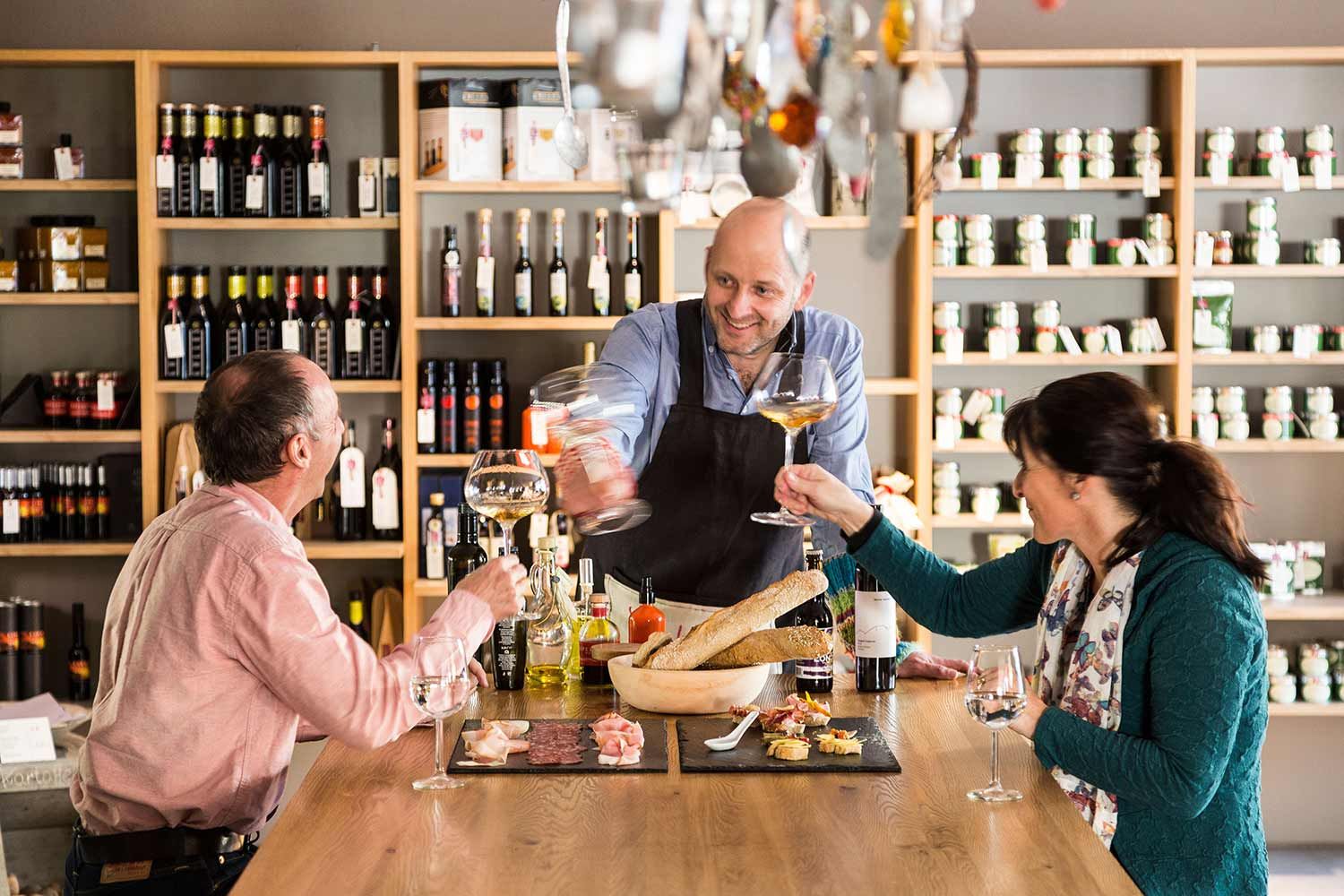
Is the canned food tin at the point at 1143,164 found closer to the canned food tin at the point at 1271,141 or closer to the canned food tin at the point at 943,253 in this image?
the canned food tin at the point at 1271,141

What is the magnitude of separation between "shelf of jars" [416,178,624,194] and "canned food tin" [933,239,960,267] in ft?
3.60

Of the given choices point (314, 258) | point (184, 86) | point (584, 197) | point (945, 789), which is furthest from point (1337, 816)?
point (184, 86)

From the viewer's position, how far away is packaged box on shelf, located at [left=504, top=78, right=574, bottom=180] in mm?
4602

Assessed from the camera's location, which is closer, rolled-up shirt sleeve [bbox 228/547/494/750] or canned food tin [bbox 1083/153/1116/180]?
rolled-up shirt sleeve [bbox 228/547/494/750]

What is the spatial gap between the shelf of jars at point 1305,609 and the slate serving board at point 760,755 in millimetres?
2981

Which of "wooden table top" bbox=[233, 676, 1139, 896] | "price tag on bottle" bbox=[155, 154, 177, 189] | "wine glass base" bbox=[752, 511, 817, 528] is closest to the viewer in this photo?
"wooden table top" bbox=[233, 676, 1139, 896]

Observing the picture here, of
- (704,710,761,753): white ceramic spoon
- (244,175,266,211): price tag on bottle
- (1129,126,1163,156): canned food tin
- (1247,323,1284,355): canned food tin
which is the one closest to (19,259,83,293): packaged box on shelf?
(244,175,266,211): price tag on bottle

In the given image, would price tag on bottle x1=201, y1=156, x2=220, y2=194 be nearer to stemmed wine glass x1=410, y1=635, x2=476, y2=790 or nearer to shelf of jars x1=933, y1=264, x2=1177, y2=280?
shelf of jars x1=933, y1=264, x2=1177, y2=280

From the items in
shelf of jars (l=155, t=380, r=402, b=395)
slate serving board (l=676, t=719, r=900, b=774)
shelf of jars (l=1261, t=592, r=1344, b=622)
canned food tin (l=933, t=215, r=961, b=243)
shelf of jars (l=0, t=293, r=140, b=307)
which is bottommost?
shelf of jars (l=1261, t=592, r=1344, b=622)

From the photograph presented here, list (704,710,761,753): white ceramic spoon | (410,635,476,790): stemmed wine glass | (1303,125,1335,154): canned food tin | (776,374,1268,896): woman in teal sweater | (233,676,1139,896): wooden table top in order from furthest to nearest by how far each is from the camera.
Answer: (1303,125,1335,154): canned food tin, (704,710,761,753): white ceramic spoon, (776,374,1268,896): woman in teal sweater, (410,635,476,790): stemmed wine glass, (233,676,1139,896): wooden table top

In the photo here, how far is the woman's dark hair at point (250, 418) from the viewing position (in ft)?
6.85

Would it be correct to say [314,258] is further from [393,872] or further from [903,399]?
[393,872]

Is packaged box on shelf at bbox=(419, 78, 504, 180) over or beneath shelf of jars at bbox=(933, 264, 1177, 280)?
over

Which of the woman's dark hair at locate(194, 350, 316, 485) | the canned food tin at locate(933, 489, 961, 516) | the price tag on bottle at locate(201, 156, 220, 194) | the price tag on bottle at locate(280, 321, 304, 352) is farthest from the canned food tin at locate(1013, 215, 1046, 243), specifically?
the woman's dark hair at locate(194, 350, 316, 485)
